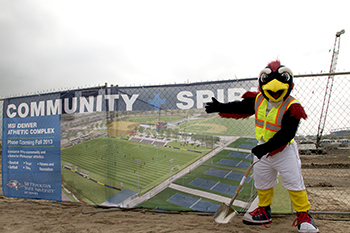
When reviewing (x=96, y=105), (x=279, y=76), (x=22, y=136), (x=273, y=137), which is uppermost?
(x=279, y=76)

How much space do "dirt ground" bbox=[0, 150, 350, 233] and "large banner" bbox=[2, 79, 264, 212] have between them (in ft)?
0.58

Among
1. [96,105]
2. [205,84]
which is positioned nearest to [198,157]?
[205,84]

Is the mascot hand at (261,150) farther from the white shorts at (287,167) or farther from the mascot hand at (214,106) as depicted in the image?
the mascot hand at (214,106)

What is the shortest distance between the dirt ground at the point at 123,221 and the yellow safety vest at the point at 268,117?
1.24 meters

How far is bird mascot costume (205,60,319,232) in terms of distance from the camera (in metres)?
1.94

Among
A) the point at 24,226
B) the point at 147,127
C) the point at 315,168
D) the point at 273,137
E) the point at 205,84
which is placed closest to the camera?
the point at 273,137

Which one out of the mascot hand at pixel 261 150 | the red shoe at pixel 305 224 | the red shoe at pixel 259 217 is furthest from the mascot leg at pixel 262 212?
the mascot hand at pixel 261 150

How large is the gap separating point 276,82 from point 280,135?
0.58 meters

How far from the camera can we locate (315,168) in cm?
1090

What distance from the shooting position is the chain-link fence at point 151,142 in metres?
2.89

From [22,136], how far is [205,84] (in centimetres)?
384

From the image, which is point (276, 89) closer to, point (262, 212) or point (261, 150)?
point (261, 150)

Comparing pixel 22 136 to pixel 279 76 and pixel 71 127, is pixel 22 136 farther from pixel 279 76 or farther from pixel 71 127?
pixel 279 76

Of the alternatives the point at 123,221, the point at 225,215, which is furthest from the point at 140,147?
the point at 225,215
